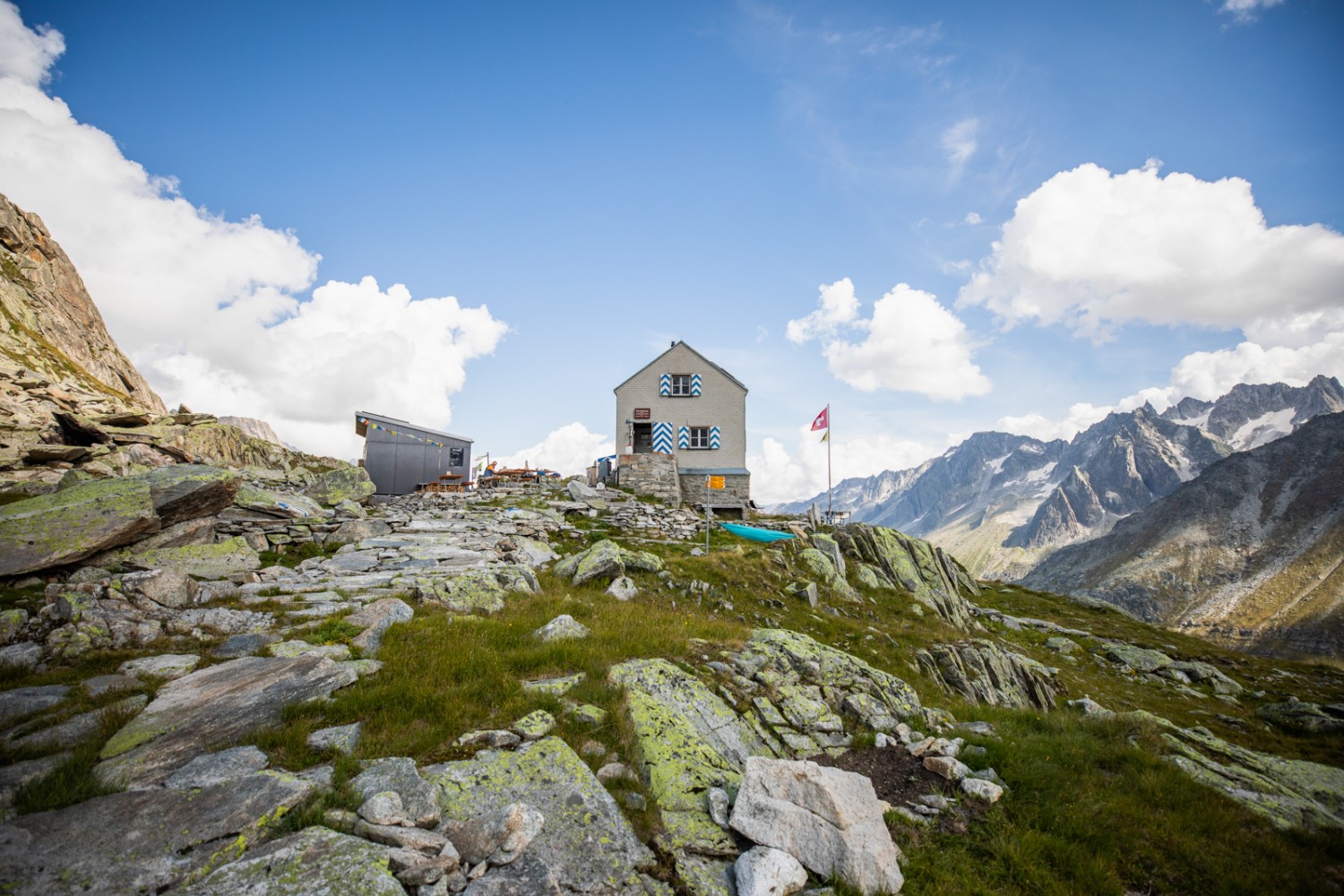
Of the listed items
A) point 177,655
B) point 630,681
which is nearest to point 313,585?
point 177,655

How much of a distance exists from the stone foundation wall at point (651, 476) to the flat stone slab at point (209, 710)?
3043 cm

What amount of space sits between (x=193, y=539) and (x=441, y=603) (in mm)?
8485

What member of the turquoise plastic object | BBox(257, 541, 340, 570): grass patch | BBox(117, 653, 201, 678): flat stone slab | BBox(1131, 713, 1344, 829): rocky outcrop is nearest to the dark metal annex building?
BBox(257, 541, 340, 570): grass patch

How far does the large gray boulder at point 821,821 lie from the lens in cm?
606

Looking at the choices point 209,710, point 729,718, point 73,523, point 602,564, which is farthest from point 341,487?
point 729,718

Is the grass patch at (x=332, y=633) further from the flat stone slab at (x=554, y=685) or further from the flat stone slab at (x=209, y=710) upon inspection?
the flat stone slab at (x=554, y=685)

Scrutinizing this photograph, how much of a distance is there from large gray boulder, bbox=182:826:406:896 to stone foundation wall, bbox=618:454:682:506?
110 feet

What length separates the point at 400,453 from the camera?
1473 inches

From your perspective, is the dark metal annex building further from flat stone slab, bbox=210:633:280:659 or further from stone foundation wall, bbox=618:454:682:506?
flat stone slab, bbox=210:633:280:659

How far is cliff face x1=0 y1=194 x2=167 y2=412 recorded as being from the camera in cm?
6016

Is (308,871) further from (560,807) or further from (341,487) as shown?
(341,487)

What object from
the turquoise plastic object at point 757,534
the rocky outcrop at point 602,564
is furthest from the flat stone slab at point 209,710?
the turquoise plastic object at point 757,534

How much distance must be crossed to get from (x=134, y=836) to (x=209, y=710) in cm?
Answer: 277

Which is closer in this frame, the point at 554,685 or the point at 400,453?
the point at 554,685
